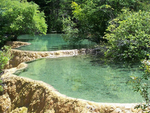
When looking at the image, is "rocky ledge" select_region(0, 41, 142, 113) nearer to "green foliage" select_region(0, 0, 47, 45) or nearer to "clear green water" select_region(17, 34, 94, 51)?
"clear green water" select_region(17, 34, 94, 51)

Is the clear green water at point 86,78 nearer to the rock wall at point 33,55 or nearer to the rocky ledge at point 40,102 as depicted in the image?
the rocky ledge at point 40,102

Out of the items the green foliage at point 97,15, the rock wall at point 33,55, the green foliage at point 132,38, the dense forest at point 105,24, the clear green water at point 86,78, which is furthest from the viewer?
the green foliage at point 97,15

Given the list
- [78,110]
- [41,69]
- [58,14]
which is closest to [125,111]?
[78,110]

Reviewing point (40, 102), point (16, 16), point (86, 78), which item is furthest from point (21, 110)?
point (16, 16)

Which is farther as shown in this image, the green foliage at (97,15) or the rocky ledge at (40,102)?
the green foliage at (97,15)

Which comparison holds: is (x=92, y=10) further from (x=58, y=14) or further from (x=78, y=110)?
(x=58, y=14)

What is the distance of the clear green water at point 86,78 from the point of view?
6.15m

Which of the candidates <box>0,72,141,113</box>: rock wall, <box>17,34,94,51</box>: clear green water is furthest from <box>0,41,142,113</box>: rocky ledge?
<box>17,34,94,51</box>: clear green water

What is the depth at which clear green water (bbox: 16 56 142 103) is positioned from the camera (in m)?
6.15

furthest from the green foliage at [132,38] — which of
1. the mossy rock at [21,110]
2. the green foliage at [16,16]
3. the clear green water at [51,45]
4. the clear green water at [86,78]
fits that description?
the green foliage at [16,16]

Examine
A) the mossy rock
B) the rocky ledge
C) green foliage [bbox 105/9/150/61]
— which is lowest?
the mossy rock

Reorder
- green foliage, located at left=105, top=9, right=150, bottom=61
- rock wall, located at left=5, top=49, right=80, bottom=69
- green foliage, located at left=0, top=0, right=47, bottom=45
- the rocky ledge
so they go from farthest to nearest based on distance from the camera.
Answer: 1. green foliage, located at left=0, top=0, right=47, bottom=45
2. rock wall, located at left=5, top=49, right=80, bottom=69
3. green foliage, located at left=105, top=9, right=150, bottom=61
4. the rocky ledge

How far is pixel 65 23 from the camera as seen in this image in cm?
1575

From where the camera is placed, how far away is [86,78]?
8008 mm
